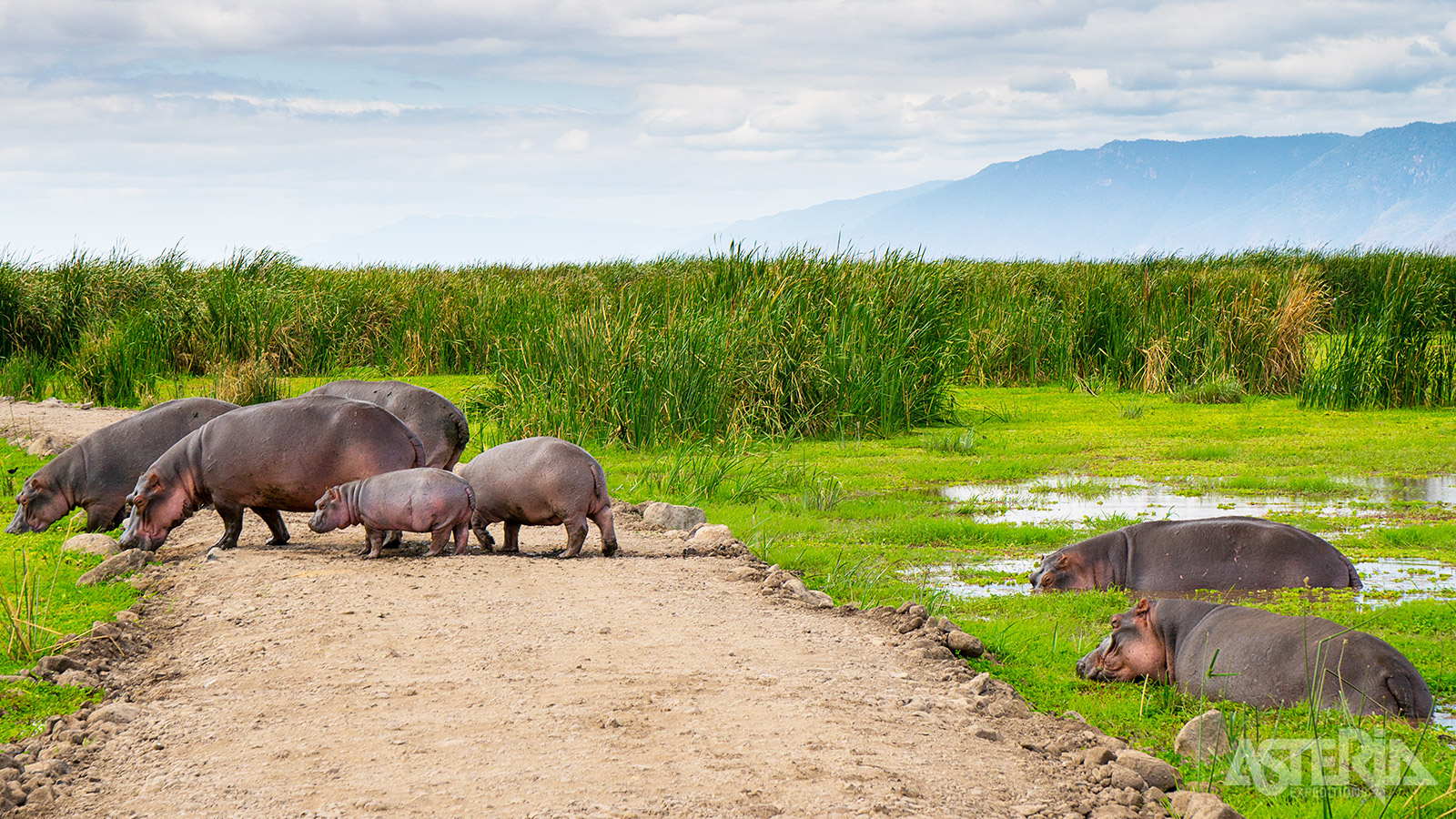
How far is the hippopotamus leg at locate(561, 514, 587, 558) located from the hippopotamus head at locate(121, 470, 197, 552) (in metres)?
2.09

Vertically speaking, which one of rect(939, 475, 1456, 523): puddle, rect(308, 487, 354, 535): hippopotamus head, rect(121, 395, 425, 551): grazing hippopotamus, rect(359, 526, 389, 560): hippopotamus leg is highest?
rect(121, 395, 425, 551): grazing hippopotamus

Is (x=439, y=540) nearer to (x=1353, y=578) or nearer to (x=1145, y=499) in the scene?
(x=1353, y=578)

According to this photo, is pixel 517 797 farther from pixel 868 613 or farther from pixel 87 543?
pixel 87 543

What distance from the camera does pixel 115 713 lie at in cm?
427

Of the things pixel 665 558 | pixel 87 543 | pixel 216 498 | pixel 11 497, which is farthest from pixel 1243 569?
pixel 11 497

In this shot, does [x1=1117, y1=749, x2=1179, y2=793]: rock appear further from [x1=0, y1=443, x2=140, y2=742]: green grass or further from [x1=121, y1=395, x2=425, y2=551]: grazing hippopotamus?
[x1=121, y1=395, x2=425, y2=551]: grazing hippopotamus

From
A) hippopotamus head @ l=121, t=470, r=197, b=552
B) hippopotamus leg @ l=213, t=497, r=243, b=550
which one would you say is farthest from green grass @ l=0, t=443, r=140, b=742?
hippopotamus leg @ l=213, t=497, r=243, b=550

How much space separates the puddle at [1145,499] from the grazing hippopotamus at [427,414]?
3.78m

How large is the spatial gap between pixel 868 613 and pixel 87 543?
4.50 meters

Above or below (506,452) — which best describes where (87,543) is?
below

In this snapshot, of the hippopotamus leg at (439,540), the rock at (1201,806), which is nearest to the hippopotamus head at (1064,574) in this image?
the rock at (1201,806)

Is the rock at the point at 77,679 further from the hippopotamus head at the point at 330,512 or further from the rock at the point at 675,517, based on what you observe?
the rock at the point at 675,517

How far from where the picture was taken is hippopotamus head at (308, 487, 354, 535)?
6.39 m

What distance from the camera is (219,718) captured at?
4238 millimetres
